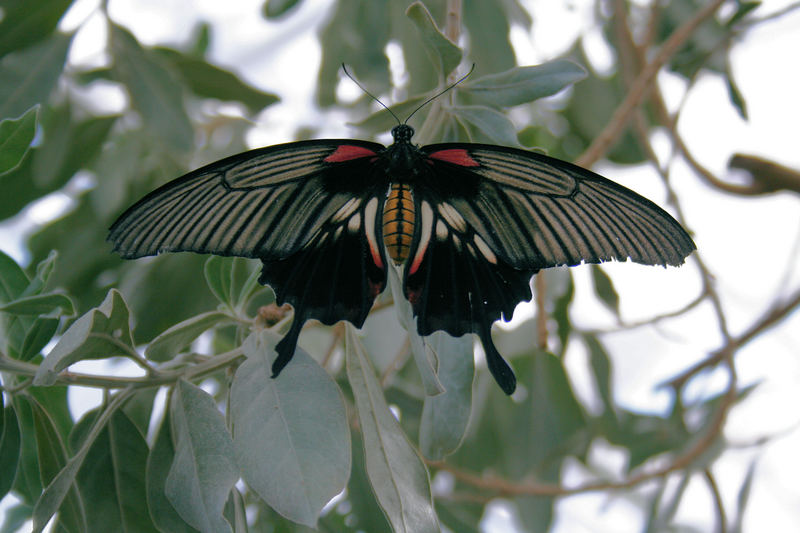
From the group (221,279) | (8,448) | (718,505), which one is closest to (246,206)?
(221,279)

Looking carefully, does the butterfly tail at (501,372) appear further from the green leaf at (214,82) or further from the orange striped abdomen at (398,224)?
the green leaf at (214,82)

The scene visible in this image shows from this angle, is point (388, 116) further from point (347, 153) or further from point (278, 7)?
point (278, 7)

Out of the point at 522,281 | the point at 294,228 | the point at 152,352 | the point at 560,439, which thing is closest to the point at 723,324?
the point at 560,439

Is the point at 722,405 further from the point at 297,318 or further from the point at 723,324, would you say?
the point at 297,318

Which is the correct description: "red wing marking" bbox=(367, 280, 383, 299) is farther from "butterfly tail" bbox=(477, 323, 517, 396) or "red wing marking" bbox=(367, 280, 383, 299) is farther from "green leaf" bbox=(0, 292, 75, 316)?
"green leaf" bbox=(0, 292, 75, 316)

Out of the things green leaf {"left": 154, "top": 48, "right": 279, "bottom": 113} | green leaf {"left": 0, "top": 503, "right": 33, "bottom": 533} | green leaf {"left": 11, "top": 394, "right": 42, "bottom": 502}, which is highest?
green leaf {"left": 154, "top": 48, "right": 279, "bottom": 113}

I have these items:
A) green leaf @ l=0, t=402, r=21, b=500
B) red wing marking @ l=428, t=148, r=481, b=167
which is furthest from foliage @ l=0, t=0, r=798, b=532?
red wing marking @ l=428, t=148, r=481, b=167

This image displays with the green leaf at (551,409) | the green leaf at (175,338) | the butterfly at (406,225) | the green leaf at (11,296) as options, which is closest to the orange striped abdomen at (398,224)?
the butterfly at (406,225)
